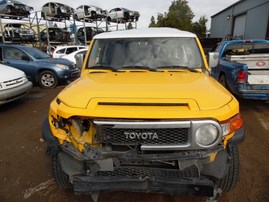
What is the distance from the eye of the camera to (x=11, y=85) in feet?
18.4

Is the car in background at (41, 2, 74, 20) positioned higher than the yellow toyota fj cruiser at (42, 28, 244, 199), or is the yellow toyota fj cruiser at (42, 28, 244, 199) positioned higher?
the car in background at (41, 2, 74, 20)

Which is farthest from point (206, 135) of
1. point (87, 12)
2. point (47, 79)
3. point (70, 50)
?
point (87, 12)

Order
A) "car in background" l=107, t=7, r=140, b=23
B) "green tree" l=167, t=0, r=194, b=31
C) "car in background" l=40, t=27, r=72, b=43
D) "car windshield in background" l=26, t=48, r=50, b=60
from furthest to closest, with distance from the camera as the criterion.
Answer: "green tree" l=167, t=0, r=194, b=31
"car in background" l=107, t=7, r=140, b=23
"car in background" l=40, t=27, r=72, b=43
"car windshield in background" l=26, t=48, r=50, b=60

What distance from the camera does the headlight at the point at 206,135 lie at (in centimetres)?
189

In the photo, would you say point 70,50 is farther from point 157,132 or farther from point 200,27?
point 200,27

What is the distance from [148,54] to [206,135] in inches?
64.2

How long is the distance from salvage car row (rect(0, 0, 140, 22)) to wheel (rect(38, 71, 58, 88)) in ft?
29.7

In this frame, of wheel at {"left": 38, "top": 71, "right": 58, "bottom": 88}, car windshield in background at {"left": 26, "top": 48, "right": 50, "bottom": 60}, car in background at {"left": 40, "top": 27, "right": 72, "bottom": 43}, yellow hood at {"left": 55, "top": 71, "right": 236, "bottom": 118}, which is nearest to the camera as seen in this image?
yellow hood at {"left": 55, "top": 71, "right": 236, "bottom": 118}

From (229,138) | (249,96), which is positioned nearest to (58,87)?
(249,96)

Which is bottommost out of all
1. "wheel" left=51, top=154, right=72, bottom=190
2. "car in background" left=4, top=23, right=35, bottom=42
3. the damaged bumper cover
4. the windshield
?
"wheel" left=51, top=154, right=72, bottom=190

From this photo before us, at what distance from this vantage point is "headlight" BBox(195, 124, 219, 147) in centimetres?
189

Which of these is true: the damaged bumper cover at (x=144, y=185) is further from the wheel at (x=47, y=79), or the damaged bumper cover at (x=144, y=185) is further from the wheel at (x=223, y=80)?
the wheel at (x=47, y=79)

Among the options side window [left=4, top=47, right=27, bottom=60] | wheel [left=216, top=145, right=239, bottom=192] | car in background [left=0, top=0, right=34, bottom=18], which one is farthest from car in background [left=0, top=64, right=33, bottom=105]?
car in background [left=0, top=0, right=34, bottom=18]

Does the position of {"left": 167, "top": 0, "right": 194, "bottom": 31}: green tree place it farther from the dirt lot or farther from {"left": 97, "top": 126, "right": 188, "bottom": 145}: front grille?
{"left": 97, "top": 126, "right": 188, "bottom": 145}: front grille
